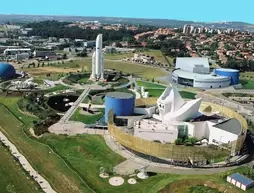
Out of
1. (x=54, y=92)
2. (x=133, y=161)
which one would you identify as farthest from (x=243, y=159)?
(x=54, y=92)

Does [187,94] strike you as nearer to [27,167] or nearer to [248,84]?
[248,84]

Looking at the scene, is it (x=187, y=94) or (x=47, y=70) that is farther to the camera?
(x=47, y=70)

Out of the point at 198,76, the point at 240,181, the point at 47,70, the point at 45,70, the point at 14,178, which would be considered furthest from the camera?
the point at 47,70

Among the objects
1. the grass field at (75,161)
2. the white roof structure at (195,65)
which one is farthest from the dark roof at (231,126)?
the white roof structure at (195,65)

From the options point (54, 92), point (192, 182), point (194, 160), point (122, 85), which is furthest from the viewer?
point (122, 85)

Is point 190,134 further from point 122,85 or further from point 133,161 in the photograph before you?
point 122,85

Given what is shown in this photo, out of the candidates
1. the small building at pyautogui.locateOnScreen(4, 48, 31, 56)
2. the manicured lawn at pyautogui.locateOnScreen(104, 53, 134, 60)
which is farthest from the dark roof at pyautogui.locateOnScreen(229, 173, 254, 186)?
the small building at pyautogui.locateOnScreen(4, 48, 31, 56)

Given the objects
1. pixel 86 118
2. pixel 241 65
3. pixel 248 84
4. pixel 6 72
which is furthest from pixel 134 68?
pixel 86 118
